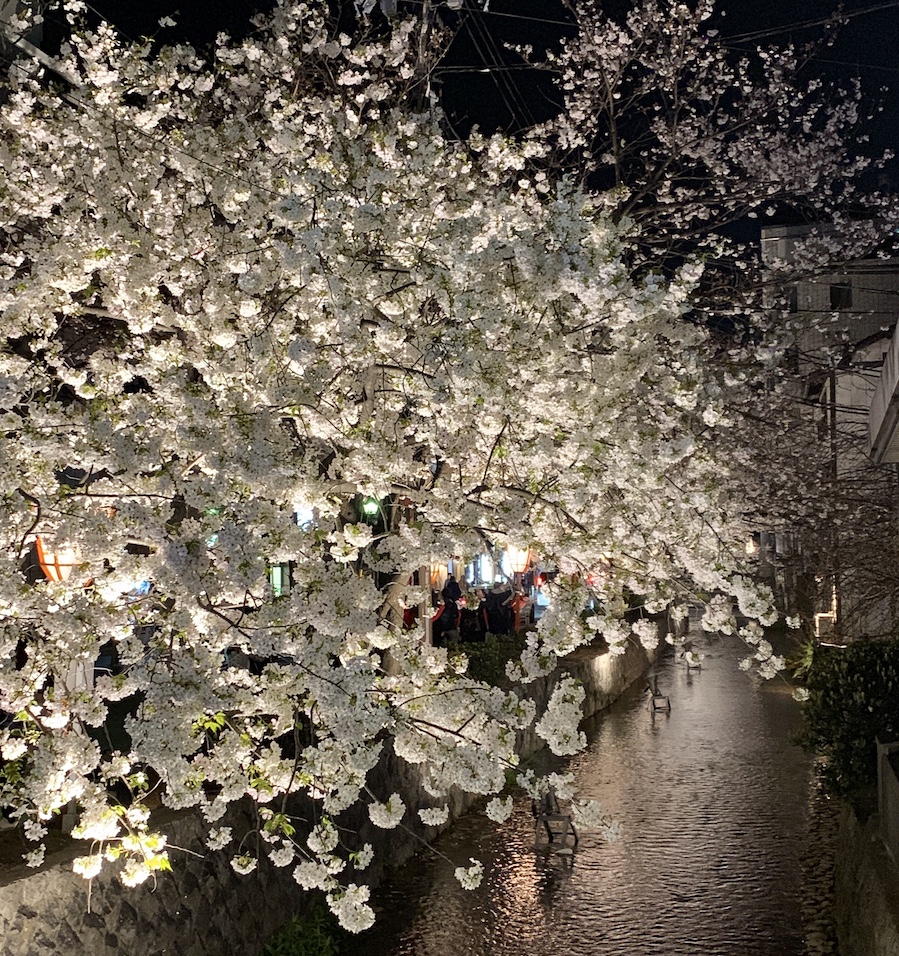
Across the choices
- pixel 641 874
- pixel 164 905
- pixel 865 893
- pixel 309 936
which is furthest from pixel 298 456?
pixel 641 874

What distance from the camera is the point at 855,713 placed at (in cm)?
1034

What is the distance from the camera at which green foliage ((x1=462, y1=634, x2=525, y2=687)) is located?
14.9 m

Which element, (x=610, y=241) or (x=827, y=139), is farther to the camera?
(x=827, y=139)

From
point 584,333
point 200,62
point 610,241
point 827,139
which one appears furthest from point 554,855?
point 827,139

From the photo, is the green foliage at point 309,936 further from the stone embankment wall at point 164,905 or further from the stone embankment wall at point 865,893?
the stone embankment wall at point 865,893

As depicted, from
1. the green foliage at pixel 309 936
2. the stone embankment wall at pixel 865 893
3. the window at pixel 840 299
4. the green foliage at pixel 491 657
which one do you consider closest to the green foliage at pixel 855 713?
the stone embankment wall at pixel 865 893

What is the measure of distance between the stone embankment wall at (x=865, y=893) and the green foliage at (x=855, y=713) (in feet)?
1.35

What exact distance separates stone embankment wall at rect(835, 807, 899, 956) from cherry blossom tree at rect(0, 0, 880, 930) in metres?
1.63

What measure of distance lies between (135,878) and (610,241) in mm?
4714

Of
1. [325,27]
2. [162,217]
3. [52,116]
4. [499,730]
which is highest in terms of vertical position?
[325,27]

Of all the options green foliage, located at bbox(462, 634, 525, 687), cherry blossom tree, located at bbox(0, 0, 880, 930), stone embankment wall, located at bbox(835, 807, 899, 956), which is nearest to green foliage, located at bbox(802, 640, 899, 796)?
stone embankment wall, located at bbox(835, 807, 899, 956)

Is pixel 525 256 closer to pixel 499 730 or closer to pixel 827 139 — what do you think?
pixel 499 730

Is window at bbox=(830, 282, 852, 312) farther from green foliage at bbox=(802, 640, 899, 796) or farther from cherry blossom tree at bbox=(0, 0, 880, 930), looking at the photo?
cherry blossom tree at bbox=(0, 0, 880, 930)

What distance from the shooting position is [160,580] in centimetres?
555
